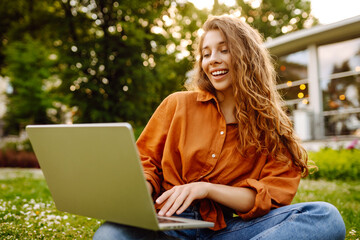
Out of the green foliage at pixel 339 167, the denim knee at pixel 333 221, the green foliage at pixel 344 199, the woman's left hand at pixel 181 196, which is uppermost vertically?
the woman's left hand at pixel 181 196

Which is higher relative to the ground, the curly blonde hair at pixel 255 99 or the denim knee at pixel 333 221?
the curly blonde hair at pixel 255 99

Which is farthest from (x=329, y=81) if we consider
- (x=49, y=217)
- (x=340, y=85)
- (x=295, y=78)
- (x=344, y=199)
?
(x=49, y=217)

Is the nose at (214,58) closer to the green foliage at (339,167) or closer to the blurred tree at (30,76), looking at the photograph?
the green foliage at (339,167)

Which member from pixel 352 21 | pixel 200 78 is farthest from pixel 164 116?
pixel 352 21

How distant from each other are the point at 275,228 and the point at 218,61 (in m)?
1.01

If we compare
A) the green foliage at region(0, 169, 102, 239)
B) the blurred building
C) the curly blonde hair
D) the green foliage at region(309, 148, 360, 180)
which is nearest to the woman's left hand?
the curly blonde hair

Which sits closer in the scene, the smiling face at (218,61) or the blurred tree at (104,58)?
the smiling face at (218,61)

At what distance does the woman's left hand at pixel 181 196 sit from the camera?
1.68 meters

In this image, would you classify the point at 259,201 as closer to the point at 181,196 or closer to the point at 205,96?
the point at 181,196

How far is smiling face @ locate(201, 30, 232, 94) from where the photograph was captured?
220cm

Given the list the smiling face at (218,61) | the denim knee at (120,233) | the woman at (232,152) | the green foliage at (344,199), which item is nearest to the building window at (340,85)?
the green foliage at (344,199)

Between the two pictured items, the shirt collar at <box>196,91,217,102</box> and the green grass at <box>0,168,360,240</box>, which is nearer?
the shirt collar at <box>196,91,217,102</box>

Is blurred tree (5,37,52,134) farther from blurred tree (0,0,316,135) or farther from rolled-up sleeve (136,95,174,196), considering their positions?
rolled-up sleeve (136,95,174,196)

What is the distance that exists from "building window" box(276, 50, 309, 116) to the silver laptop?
1199 centimetres
